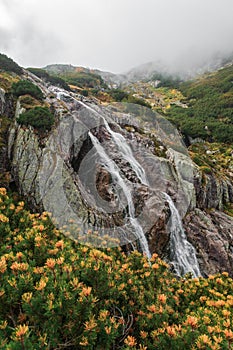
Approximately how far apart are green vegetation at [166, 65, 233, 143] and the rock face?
123 feet

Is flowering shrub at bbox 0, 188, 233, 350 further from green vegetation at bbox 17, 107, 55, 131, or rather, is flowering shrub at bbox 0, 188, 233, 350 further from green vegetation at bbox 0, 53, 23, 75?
green vegetation at bbox 0, 53, 23, 75

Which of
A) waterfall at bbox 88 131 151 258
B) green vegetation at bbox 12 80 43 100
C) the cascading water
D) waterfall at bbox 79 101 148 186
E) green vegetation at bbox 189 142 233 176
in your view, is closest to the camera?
Answer: waterfall at bbox 88 131 151 258

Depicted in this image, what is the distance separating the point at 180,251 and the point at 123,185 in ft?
21.3

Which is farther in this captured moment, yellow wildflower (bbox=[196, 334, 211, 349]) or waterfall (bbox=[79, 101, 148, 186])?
waterfall (bbox=[79, 101, 148, 186])

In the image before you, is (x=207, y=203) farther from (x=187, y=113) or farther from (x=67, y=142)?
(x=187, y=113)

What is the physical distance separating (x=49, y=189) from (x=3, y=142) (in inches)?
226

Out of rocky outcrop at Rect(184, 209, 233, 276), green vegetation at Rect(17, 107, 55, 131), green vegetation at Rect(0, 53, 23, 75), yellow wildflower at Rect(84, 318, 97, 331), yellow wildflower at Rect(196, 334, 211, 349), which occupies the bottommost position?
rocky outcrop at Rect(184, 209, 233, 276)

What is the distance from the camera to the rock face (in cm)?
1373

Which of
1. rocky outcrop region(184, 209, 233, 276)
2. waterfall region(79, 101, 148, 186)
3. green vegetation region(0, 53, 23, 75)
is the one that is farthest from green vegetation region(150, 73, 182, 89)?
rocky outcrop region(184, 209, 233, 276)

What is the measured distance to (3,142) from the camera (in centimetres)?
1630

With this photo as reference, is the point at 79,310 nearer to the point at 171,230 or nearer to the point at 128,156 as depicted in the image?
the point at 171,230

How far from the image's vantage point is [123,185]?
1694 cm

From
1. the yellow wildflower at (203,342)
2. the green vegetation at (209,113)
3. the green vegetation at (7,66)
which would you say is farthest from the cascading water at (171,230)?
the green vegetation at (209,113)

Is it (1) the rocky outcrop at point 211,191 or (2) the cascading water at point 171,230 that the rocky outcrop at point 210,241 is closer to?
(2) the cascading water at point 171,230
